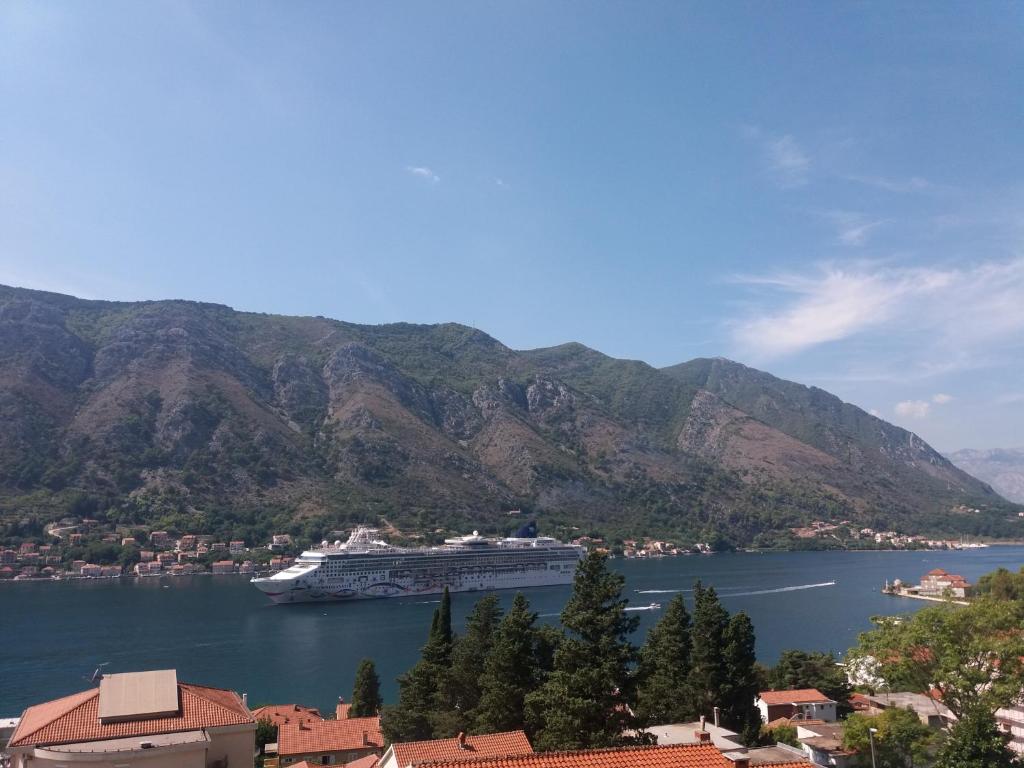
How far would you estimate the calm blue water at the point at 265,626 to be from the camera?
3594 cm

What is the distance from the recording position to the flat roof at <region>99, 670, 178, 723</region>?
393 inches

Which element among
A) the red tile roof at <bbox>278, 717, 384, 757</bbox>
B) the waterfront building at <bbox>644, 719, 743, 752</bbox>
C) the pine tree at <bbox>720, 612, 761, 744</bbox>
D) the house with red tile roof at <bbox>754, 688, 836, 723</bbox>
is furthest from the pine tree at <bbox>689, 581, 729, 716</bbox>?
the red tile roof at <bbox>278, 717, 384, 757</bbox>

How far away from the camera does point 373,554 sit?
7356 centimetres

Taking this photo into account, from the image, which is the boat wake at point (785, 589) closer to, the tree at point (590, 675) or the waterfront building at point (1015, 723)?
the waterfront building at point (1015, 723)

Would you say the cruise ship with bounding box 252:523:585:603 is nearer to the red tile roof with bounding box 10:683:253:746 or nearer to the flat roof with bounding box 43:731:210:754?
the red tile roof with bounding box 10:683:253:746

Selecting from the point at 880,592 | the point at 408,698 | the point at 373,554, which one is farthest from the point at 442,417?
the point at 408,698

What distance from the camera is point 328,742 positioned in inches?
783

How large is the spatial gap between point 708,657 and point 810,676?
11414 mm

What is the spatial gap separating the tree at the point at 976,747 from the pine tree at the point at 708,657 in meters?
6.98

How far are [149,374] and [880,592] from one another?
350ft

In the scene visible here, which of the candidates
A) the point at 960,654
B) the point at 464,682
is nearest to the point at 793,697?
the point at 464,682

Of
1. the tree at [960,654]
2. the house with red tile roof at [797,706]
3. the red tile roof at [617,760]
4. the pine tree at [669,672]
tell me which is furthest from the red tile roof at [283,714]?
the red tile roof at [617,760]

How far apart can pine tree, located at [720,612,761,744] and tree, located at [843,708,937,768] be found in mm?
2481

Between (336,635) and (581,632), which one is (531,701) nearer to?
(581,632)
